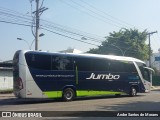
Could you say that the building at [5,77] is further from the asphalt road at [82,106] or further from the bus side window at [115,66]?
the asphalt road at [82,106]

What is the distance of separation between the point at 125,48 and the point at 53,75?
47649 millimetres

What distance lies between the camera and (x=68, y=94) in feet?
70.8

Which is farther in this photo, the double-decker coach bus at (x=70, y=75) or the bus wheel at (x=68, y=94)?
the bus wheel at (x=68, y=94)

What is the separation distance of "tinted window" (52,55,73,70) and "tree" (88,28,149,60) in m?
43.9

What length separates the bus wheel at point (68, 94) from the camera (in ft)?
70.3

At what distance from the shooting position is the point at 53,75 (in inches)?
819

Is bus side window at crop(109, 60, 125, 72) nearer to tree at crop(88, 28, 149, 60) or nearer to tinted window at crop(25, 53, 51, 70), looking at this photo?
tinted window at crop(25, 53, 51, 70)

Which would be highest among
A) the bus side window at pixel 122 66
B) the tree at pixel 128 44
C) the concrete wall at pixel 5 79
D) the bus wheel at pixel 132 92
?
the tree at pixel 128 44

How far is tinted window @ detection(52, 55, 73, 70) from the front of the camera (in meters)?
21.0

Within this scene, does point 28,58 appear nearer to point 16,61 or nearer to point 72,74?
point 16,61

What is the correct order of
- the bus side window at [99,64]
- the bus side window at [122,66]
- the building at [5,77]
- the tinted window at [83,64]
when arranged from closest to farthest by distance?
the tinted window at [83,64]
the bus side window at [99,64]
the bus side window at [122,66]
the building at [5,77]

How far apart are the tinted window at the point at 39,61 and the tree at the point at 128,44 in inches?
1778

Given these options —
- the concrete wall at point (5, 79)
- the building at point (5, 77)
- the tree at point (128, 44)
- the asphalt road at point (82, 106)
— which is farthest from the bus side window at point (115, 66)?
the tree at point (128, 44)

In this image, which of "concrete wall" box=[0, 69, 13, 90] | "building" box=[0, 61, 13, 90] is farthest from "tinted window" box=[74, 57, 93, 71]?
"concrete wall" box=[0, 69, 13, 90]
